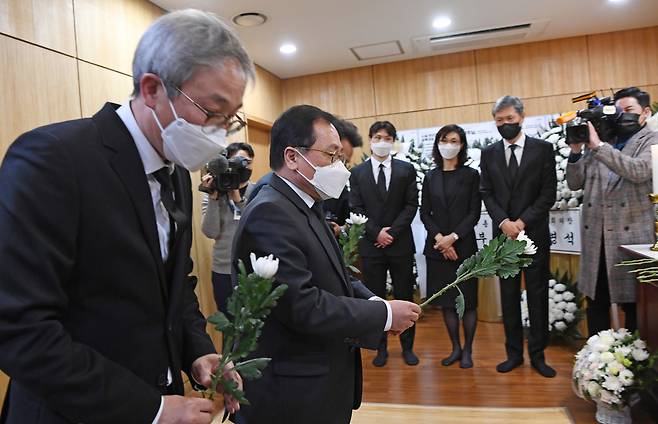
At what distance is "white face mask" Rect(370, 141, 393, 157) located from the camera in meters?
3.44

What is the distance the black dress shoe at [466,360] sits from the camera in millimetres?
3236

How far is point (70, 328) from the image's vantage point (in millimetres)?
763

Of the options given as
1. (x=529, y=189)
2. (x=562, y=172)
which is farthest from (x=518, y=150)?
(x=562, y=172)

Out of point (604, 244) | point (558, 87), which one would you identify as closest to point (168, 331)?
point (604, 244)

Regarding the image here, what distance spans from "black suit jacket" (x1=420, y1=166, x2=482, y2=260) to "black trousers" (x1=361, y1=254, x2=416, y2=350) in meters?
0.20

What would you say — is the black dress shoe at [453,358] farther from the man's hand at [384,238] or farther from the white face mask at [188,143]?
the white face mask at [188,143]

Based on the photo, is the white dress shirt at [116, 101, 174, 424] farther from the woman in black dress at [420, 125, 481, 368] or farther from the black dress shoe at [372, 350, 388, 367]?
the black dress shoe at [372, 350, 388, 367]

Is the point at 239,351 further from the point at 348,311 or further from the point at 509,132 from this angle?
the point at 509,132

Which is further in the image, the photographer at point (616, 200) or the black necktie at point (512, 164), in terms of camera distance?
the black necktie at point (512, 164)

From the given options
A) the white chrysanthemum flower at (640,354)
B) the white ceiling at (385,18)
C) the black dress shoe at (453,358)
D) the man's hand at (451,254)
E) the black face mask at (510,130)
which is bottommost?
the black dress shoe at (453,358)

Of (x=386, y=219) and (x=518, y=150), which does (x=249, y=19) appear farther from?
(x=518, y=150)

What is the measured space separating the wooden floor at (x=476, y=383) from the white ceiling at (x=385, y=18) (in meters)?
2.81

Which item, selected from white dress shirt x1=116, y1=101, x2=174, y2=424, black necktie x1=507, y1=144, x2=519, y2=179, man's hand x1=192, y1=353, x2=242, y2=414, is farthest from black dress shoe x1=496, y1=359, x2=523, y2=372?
white dress shirt x1=116, y1=101, x2=174, y2=424

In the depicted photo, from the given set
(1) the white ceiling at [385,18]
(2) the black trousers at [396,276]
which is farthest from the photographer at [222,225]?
(1) the white ceiling at [385,18]
